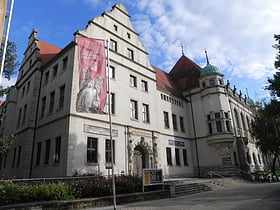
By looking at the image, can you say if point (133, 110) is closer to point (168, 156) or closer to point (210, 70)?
point (168, 156)

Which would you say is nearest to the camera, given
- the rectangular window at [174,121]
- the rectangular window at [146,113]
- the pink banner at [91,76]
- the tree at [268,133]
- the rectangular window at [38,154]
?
the pink banner at [91,76]

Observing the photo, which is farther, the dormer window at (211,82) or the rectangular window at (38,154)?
the dormer window at (211,82)

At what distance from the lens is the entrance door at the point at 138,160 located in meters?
22.3

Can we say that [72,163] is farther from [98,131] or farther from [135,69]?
[135,69]

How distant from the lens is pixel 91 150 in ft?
59.9

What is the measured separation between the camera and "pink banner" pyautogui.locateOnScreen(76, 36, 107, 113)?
12.3 metres

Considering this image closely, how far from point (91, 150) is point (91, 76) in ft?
25.7

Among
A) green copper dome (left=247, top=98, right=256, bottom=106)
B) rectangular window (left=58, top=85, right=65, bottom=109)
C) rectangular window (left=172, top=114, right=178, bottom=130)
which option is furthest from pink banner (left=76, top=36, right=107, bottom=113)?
green copper dome (left=247, top=98, right=256, bottom=106)

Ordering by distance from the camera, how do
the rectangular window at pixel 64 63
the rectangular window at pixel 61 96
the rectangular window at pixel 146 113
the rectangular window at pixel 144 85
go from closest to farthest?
the rectangular window at pixel 61 96 → the rectangular window at pixel 64 63 → the rectangular window at pixel 146 113 → the rectangular window at pixel 144 85

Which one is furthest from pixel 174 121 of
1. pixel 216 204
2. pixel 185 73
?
pixel 216 204

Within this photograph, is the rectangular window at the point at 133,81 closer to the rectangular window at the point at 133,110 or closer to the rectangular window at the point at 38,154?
the rectangular window at the point at 133,110

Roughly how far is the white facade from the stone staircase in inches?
215

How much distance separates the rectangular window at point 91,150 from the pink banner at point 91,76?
21.3ft

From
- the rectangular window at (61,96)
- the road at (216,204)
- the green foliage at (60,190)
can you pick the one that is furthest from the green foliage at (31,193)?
the rectangular window at (61,96)
